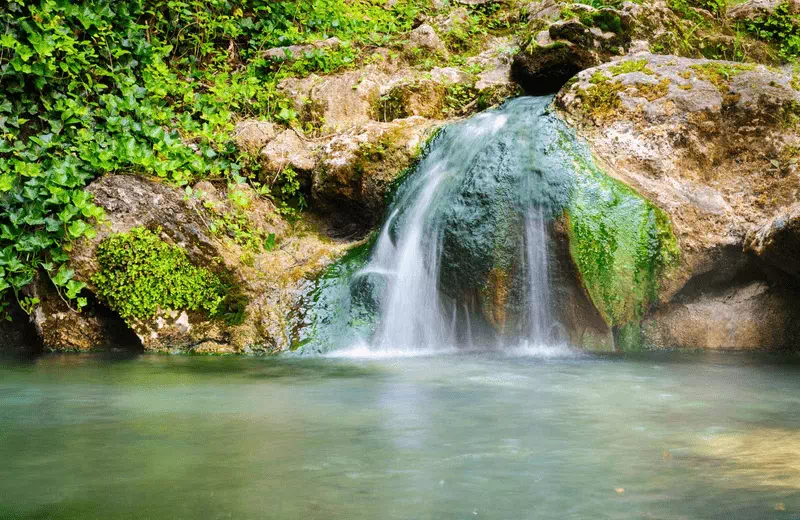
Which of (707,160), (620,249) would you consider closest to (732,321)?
(620,249)

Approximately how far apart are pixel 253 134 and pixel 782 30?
6.44 m

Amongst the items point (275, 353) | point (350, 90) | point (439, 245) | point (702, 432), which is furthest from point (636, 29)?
point (702, 432)

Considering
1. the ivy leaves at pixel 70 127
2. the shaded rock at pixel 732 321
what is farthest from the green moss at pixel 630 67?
the ivy leaves at pixel 70 127

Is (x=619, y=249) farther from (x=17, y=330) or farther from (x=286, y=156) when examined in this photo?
(x=17, y=330)

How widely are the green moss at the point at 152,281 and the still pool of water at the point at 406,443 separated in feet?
3.76

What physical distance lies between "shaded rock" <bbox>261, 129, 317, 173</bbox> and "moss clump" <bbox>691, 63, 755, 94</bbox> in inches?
150

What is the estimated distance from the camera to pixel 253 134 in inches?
302

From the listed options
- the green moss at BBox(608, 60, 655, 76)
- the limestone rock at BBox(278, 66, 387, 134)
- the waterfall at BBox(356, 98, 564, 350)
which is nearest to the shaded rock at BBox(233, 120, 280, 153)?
the limestone rock at BBox(278, 66, 387, 134)

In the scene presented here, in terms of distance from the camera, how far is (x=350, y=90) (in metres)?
8.34

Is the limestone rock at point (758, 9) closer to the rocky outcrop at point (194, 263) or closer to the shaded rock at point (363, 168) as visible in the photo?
the shaded rock at point (363, 168)

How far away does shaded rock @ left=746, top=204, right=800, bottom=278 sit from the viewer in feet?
17.1

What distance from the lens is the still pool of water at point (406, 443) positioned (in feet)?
7.57

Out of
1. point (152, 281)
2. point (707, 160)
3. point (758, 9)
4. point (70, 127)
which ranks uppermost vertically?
point (758, 9)

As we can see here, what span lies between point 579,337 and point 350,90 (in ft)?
13.2
